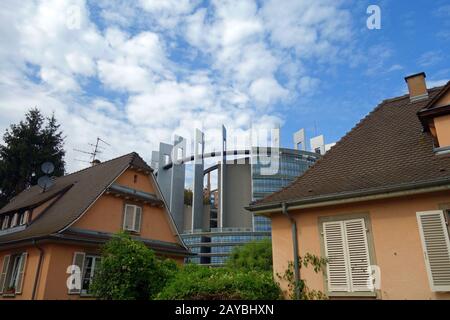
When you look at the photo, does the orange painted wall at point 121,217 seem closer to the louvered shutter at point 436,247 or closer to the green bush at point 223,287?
the green bush at point 223,287

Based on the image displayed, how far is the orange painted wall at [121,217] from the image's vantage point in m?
15.7

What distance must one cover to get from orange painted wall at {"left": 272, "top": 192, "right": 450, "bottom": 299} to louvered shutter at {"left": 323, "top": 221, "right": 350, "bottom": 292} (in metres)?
0.25

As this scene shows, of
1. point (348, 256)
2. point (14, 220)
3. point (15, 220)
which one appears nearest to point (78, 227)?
point (15, 220)

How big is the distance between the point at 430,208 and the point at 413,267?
139 cm

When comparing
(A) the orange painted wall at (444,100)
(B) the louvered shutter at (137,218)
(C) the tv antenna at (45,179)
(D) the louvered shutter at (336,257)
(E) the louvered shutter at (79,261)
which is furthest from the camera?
(C) the tv antenna at (45,179)

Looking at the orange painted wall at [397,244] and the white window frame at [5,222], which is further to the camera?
the white window frame at [5,222]

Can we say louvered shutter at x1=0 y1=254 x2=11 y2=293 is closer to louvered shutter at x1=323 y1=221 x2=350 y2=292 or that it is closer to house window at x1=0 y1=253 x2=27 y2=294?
house window at x1=0 y1=253 x2=27 y2=294

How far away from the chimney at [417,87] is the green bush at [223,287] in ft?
25.4

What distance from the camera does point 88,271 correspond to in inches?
583

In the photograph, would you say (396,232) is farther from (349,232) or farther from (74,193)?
(74,193)

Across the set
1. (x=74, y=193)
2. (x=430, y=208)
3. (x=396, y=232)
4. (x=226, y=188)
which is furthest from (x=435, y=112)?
(x=226, y=188)

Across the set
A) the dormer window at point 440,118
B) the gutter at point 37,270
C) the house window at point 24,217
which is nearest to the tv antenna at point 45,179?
the house window at point 24,217
